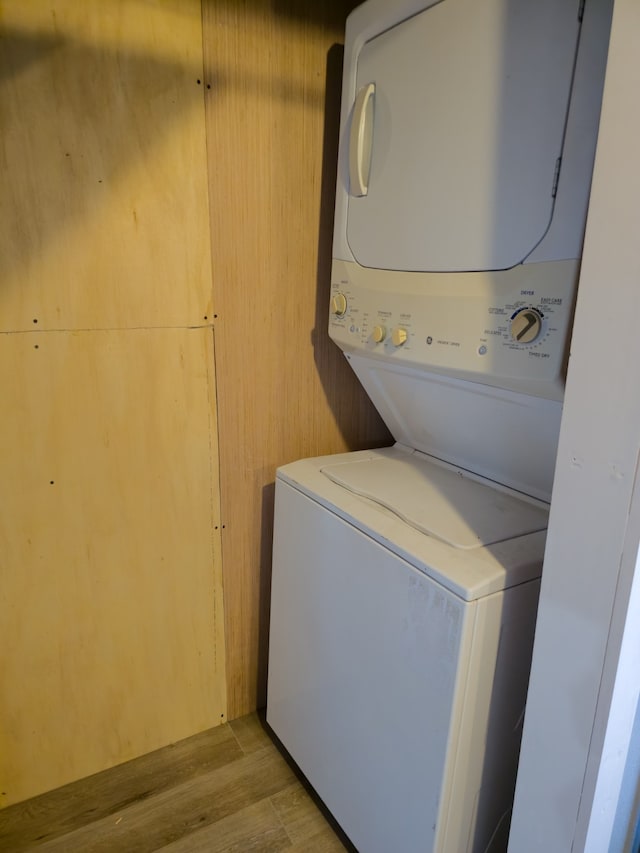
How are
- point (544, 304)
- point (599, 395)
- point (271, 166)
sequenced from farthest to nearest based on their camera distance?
point (271, 166)
point (544, 304)
point (599, 395)

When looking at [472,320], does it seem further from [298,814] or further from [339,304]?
[298,814]

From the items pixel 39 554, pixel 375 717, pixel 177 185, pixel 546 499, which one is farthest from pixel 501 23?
pixel 39 554

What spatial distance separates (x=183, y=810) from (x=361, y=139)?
1.82 meters

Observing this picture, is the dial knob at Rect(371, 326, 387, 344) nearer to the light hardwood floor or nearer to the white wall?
the white wall

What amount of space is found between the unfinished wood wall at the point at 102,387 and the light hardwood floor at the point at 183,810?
70 millimetres

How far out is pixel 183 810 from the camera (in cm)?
155

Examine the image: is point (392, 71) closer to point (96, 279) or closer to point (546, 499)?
point (96, 279)

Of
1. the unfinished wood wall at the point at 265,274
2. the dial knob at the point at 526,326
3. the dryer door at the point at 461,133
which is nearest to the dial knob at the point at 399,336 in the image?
the dryer door at the point at 461,133

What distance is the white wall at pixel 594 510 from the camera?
2.35 feet

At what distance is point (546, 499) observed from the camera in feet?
4.20

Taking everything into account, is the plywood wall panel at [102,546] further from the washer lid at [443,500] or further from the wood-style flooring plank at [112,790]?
the washer lid at [443,500]

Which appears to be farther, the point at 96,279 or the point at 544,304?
the point at 96,279

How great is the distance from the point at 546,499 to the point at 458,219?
2.12 feet

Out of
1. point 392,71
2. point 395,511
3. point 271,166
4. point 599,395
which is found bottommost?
point 395,511
